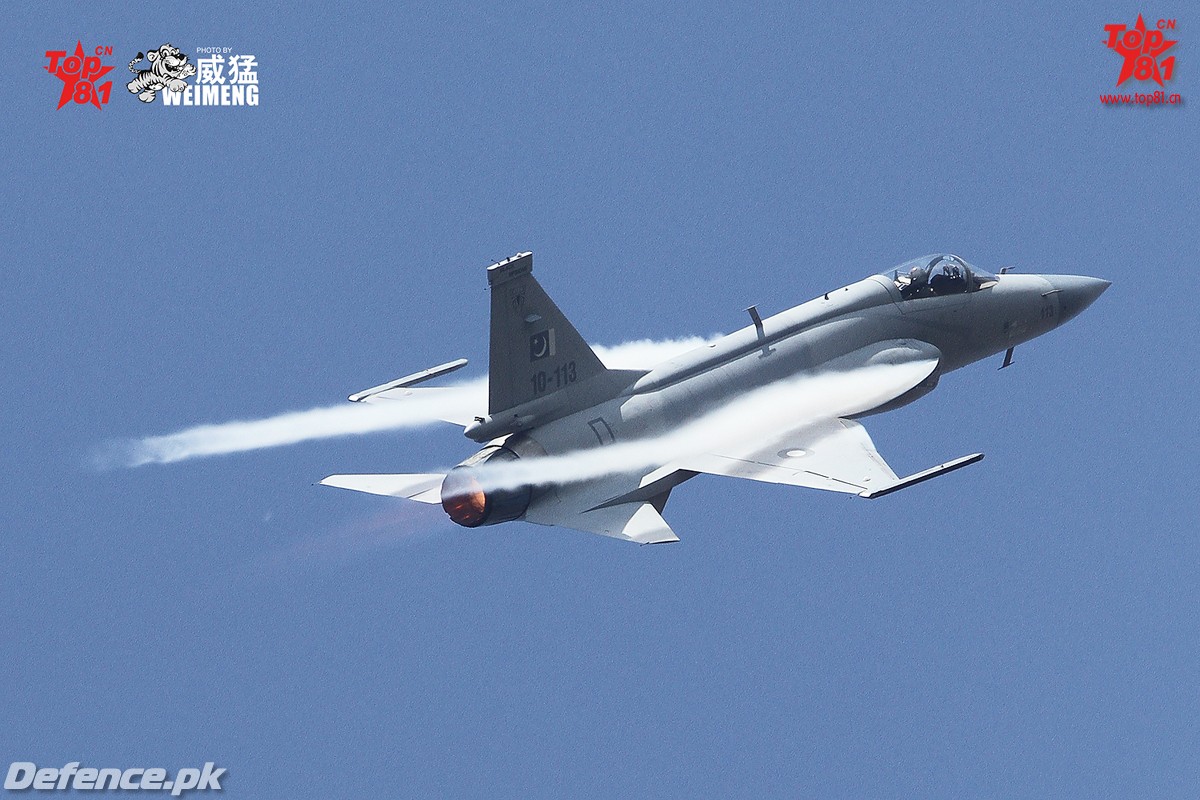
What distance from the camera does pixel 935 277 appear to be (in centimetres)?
3744

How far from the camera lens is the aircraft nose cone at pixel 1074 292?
38844mm

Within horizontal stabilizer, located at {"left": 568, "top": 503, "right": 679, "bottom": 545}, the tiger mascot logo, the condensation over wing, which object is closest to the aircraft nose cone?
the condensation over wing

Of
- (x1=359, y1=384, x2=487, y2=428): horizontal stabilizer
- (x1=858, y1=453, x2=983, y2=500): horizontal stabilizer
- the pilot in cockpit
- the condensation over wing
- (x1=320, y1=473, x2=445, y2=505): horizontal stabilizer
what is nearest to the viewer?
(x1=858, y1=453, x2=983, y2=500): horizontal stabilizer

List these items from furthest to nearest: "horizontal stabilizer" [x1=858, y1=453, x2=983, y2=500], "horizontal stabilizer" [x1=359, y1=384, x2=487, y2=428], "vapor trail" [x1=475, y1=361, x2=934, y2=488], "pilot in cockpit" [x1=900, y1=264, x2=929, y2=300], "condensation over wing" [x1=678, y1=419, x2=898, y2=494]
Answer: "pilot in cockpit" [x1=900, y1=264, x2=929, y2=300]
"horizontal stabilizer" [x1=359, y1=384, x2=487, y2=428]
"vapor trail" [x1=475, y1=361, x2=934, y2=488]
"condensation over wing" [x1=678, y1=419, x2=898, y2=494]
"horizontal stabilizer" [x1=858, y1=453, x2=983, y2=500]

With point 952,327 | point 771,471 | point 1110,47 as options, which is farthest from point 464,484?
point 1110,47

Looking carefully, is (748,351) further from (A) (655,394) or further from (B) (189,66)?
(B) (189,66)

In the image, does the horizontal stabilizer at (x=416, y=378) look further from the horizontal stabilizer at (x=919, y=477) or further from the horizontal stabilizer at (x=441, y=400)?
the horizontal stabilizer at (x=919, y=477)

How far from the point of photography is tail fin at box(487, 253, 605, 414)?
3259cm

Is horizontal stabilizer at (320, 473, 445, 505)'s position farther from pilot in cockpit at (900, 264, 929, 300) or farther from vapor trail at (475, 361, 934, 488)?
pilot in cockpit at (900, 264, 929, 300)

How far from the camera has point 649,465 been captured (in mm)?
33531

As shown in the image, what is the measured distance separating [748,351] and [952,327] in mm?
3984

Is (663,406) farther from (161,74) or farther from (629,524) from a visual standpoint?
(161,74)

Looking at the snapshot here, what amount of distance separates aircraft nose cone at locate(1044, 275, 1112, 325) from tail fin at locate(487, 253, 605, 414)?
8957mm

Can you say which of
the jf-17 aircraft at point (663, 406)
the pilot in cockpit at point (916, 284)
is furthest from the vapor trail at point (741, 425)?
the pilot in cockpit at point (916, 284)
